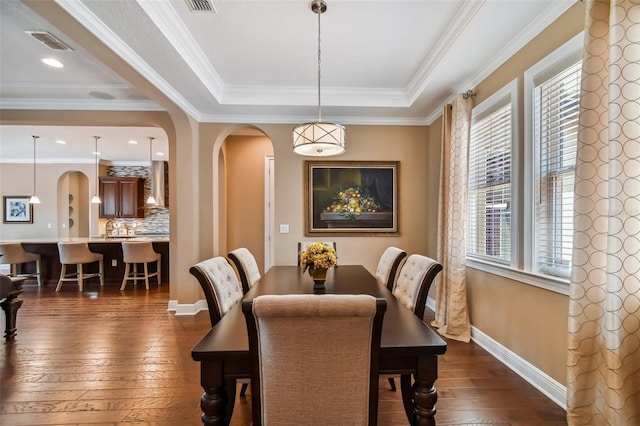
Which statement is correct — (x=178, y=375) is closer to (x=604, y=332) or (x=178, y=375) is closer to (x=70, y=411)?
(x=70, y=411)

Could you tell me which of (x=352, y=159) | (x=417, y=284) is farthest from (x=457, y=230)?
(x=352, y=159)

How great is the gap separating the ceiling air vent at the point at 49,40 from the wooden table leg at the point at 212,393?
→ 3.16 meters

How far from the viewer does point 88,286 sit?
18.7ft

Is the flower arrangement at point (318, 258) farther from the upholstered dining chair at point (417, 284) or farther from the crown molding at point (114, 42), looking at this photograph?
the crown molding at point (114, 42)

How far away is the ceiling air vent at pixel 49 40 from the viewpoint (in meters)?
2.57

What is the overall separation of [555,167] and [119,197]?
902 cm

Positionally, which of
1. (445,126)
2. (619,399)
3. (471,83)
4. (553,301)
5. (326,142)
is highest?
(471,83)

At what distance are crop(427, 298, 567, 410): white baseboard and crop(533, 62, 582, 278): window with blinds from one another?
0.75 metres

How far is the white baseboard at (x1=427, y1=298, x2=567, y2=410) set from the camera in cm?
206

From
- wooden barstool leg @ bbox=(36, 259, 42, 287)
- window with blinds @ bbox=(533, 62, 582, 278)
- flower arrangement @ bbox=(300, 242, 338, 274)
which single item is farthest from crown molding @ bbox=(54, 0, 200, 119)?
wooden barstool leg @ bbox=(36, 259, 42, 287)

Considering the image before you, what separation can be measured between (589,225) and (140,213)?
8999mm

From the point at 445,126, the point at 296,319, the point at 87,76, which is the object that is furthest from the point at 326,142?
the point at 87,76

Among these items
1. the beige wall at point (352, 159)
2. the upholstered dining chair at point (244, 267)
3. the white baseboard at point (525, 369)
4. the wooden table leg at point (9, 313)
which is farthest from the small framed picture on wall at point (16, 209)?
the white baseboard at point (525, 369)

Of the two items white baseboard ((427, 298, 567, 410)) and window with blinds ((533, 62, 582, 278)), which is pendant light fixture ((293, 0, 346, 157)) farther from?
white baseboard ((427, 298, 567, 410))
